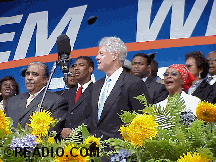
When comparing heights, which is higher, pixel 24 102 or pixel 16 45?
pixel 16 45

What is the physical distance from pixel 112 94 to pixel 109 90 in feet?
0.29

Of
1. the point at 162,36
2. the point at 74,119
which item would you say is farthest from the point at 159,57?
the point at 74,119

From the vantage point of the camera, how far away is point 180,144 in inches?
34.9

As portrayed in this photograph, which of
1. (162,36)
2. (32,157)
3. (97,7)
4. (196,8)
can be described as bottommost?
(32,157)

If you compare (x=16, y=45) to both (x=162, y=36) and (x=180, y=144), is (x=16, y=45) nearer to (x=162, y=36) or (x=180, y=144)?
(x=162, y=36)

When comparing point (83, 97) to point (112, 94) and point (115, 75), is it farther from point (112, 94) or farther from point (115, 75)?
point (112, 94)

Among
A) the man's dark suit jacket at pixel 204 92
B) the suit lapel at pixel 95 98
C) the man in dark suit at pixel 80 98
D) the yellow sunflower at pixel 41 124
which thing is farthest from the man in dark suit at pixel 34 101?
the yellow sunflower at pixel 41 124

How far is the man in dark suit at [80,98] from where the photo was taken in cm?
341

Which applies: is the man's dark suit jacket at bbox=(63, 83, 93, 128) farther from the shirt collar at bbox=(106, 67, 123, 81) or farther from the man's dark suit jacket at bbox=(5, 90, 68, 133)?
the shirt collar at bbox=(106, 67, 123, 81)

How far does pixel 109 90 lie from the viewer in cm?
270

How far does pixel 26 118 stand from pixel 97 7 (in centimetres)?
320

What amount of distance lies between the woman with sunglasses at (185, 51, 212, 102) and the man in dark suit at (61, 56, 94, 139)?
115cm

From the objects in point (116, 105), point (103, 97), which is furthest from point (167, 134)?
point (103, 97)

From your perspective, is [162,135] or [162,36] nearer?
[162,135]
